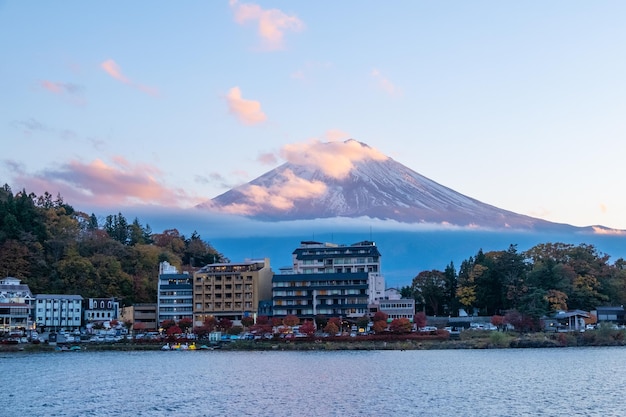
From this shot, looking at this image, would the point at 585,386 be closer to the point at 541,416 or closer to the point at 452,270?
the point at 541,416

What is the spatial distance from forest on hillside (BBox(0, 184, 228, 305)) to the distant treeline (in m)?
28.3

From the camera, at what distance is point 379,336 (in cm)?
6512

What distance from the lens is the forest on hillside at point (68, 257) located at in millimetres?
81312

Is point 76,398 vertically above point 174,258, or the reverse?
point 174,258

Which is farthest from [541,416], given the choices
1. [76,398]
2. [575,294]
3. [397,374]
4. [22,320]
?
[22,320]

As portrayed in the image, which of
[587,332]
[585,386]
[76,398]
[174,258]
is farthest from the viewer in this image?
[174,258]

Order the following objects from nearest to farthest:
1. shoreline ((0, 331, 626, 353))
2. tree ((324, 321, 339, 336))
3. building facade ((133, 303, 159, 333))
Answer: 1. shoreline ((0, 331, 626, 353))
2. tree ((324, 321, 339, 336))
3. building facade ((133, 303, 159, 333))

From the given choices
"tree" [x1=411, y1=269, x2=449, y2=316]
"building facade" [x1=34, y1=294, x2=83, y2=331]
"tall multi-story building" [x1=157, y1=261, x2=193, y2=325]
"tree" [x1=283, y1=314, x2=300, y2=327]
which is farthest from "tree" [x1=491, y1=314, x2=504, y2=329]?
"building facade" [x1=34, y1=294, x2=83, y2=331]

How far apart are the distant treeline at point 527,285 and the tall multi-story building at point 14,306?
37.7m

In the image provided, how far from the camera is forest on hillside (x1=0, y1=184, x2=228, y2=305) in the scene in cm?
8131

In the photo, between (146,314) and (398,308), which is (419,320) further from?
(146,314)

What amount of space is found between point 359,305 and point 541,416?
47.9 metres

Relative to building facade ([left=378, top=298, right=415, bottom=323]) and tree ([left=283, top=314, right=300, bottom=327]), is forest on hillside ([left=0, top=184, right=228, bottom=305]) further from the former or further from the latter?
building facade ([left=378, top=298, right=415, bottom=323])

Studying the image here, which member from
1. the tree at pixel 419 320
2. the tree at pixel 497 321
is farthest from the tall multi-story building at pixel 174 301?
the tree at pixel 497 321
